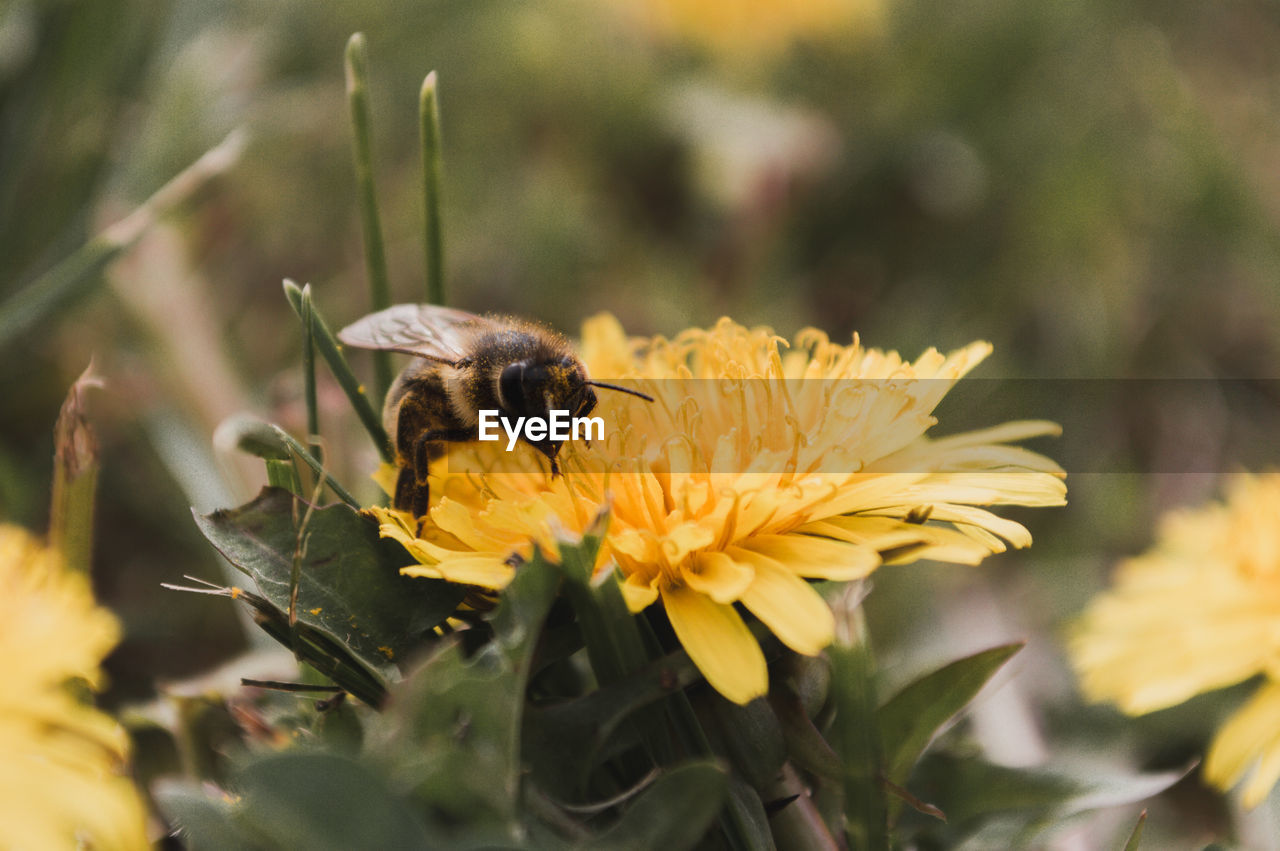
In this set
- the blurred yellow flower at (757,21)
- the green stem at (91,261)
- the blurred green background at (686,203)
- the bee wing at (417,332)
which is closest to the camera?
the bee wing at (417,332)

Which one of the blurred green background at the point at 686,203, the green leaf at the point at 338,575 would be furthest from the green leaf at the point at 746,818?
the blurred green background at the point at 686,203

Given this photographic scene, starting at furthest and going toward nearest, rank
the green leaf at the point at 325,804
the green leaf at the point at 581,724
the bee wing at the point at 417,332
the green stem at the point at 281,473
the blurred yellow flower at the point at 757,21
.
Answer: the blurred yellow flower at the point at 757,21 < the bee wing at the point at 417,332 < the green stem at the point at 281,473 < the green leaf at the point at 581,724 < the green leaf at the point at 325,804

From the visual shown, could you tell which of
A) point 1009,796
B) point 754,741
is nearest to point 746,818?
point 754,741

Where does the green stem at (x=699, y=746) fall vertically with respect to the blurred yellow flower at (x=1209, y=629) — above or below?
above

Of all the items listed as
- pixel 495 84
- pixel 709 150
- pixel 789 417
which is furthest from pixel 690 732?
pixel 495 84

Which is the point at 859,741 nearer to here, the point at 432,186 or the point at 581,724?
the point at 581,724

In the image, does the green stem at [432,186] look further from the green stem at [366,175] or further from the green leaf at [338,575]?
the green leaf at [338,575]

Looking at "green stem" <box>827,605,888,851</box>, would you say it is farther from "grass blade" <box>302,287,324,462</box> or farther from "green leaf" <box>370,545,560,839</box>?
"grass blade" <box>302,287,324,462</box>
